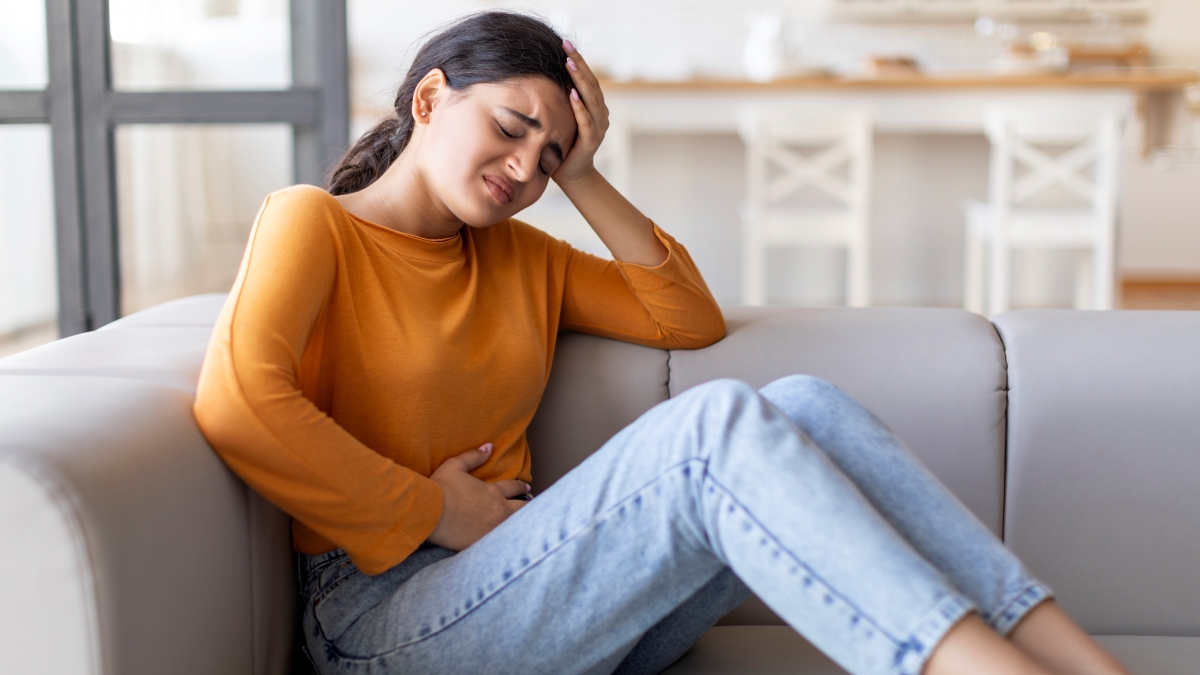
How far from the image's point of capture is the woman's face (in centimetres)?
112

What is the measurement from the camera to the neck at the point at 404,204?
3.81ft

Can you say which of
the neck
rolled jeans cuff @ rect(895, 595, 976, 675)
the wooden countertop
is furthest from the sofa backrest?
the wooden countertop

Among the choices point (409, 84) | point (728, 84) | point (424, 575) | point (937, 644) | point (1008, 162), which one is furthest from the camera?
point (728, 84)

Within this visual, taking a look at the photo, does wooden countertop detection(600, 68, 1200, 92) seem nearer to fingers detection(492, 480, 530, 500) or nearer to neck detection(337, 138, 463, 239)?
neck detection(337, 138, 463, 239)

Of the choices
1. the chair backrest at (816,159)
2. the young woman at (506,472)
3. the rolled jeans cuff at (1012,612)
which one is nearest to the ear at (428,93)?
the young woman at (506,472)

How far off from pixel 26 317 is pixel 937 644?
278 centimetres

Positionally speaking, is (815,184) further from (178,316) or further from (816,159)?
(178,316)

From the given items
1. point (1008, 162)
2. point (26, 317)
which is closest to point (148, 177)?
point (26, 317)

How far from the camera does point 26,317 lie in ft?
9.46

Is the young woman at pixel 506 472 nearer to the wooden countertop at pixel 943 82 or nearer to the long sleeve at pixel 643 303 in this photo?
the long sleeve at pixel 643 303

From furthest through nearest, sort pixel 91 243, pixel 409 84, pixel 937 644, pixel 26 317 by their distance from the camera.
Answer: pixel 26 317 → pixel 91 243 → pixel 409 84 → pixel 937 644

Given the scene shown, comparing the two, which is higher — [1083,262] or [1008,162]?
[1008,162]

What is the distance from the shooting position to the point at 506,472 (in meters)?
1.18

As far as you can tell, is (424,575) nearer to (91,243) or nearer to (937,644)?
A: (937,644)
